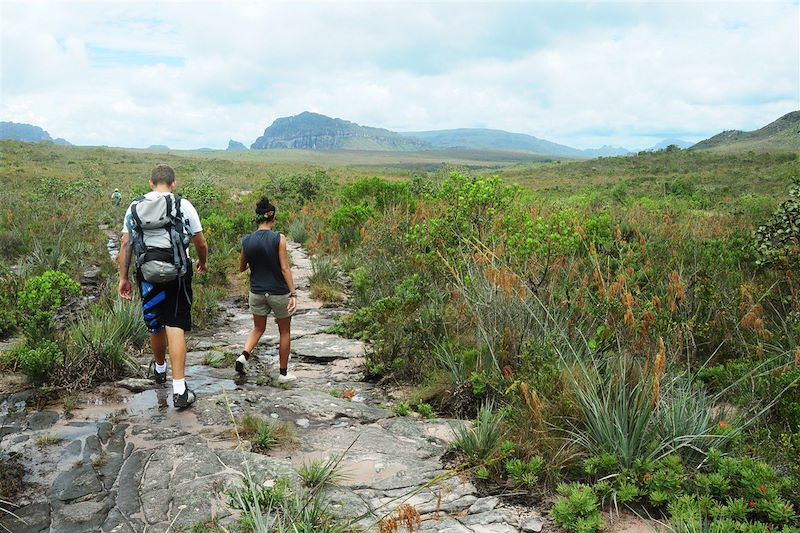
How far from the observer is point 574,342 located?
184 inches

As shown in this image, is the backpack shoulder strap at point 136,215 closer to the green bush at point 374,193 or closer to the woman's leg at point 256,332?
the woman's leg at point 256,332

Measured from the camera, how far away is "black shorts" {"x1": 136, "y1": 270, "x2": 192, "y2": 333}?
491 centimetres

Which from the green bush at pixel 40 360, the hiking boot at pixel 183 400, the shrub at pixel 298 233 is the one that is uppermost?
the shrub at pixel 298 233

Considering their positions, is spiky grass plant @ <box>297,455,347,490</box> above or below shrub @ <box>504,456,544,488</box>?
below

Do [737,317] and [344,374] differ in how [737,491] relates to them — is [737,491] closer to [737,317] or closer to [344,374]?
[737,317]

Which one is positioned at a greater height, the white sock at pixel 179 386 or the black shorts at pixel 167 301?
the black shorts at pixel 167 301

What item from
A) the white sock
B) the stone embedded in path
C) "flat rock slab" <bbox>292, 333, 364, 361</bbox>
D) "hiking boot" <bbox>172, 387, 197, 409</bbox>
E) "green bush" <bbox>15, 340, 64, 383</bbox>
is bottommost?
"flat rock slab" <bbox>292, 333, 364, 361</bbox>

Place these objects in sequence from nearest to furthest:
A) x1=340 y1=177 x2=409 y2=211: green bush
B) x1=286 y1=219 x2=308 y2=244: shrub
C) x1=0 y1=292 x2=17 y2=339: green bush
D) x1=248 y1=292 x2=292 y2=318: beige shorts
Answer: x1=248 y1=292 x2=292 y2=318: beige shorts
x1=0 y1=292 x2=17 y2=339: green bush
x1=286 y1=219 x2=308 y2=244: shrub
x1=340 y1=177 x2=409 y2=211: green bush

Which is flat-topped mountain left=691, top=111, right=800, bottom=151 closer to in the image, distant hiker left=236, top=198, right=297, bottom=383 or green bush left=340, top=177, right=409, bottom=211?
green bush left=340, top=177, right=409, bottom=211

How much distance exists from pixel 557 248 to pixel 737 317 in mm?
1819

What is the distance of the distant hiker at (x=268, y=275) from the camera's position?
5531 millimetres

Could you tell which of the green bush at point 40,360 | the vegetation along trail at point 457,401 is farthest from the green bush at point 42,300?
the green bush at point 40,360

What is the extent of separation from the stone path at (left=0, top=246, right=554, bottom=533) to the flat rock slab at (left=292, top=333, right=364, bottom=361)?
0.80 m

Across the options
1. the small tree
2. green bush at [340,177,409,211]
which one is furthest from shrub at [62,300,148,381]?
green bush at [340,177,409,211]
